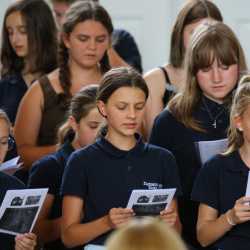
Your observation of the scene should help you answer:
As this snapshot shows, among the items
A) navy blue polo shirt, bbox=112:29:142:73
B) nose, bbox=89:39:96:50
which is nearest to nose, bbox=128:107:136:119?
nose, bbox=89:39:96:50

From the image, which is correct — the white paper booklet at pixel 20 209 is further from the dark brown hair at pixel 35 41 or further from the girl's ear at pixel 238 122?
the dark brown hair at pixel 35 41

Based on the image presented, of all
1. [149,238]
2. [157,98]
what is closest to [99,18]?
[157,98]

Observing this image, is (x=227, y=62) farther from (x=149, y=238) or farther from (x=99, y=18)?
(x=149, y=238)

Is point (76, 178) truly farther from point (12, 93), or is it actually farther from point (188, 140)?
point (12, 93)

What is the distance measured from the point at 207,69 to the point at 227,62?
0.32 feet

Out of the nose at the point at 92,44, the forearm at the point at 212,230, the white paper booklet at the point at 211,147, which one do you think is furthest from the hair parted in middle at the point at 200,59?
the nose at the point at 92,44

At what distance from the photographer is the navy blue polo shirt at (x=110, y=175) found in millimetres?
3959

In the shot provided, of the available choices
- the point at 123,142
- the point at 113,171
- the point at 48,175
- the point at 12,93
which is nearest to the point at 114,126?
the point at 123,142

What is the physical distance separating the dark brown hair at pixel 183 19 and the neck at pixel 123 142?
0.91 metres

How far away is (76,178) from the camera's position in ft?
13.1

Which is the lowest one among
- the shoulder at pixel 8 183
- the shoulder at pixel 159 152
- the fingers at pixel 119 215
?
the fingers at pixel 119 215

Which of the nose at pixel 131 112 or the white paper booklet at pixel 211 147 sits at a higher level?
the nose at pixel 131 112

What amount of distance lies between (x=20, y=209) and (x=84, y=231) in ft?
0.97

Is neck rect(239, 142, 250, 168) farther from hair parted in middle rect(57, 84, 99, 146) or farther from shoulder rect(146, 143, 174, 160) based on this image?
hair parted in middle rect(57, 84, 99, 146)
